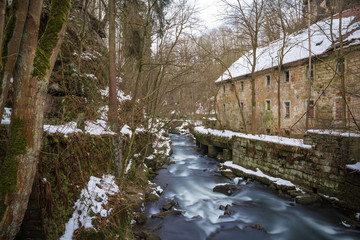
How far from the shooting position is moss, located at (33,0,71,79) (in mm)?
3002

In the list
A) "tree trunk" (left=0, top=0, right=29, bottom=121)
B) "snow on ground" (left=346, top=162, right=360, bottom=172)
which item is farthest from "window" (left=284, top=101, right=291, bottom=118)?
"tree trunk" (left=0, top=0, right=29, bottom=121)

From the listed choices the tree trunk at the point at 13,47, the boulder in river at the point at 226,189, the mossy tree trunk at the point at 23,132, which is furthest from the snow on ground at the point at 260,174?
the tree trunk at the point at 13,47

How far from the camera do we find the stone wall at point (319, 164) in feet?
23.9

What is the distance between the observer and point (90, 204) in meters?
4.12

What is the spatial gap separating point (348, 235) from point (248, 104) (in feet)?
55.4

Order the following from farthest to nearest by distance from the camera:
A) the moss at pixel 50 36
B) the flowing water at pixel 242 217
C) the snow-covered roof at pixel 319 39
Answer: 1. the snow-covered roof at pixel 319 39
2. the flowing water at pixel 242 217
3. the moss at pixel 50 36

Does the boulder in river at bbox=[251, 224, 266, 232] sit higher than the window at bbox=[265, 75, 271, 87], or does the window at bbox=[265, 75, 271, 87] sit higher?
the window at bbox=[265, 75, 271, 87]

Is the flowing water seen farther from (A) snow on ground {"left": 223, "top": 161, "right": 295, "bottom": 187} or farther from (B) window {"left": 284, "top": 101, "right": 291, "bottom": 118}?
(B) window {"left": 284, "top": 101, "right": 291, "bottom": 118}

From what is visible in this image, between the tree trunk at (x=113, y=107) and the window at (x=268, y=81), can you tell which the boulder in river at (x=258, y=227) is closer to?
the tree trunk at (x=113, y=107)

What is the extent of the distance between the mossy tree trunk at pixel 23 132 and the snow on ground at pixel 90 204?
1.05m

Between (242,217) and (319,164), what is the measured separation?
3833mm

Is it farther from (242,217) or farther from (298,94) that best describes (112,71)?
(298,94)

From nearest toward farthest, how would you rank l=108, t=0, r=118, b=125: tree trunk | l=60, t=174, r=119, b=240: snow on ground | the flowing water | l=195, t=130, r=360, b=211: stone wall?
1. l=60, t=174, r=119, b=240: snow on ground
2. the flowing water
3. l=108, t=0, r=118, b=125: tree trunk
4. l=195, t=130, r=360, b=211: stone wall

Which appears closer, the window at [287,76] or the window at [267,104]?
the window at [287,76]
